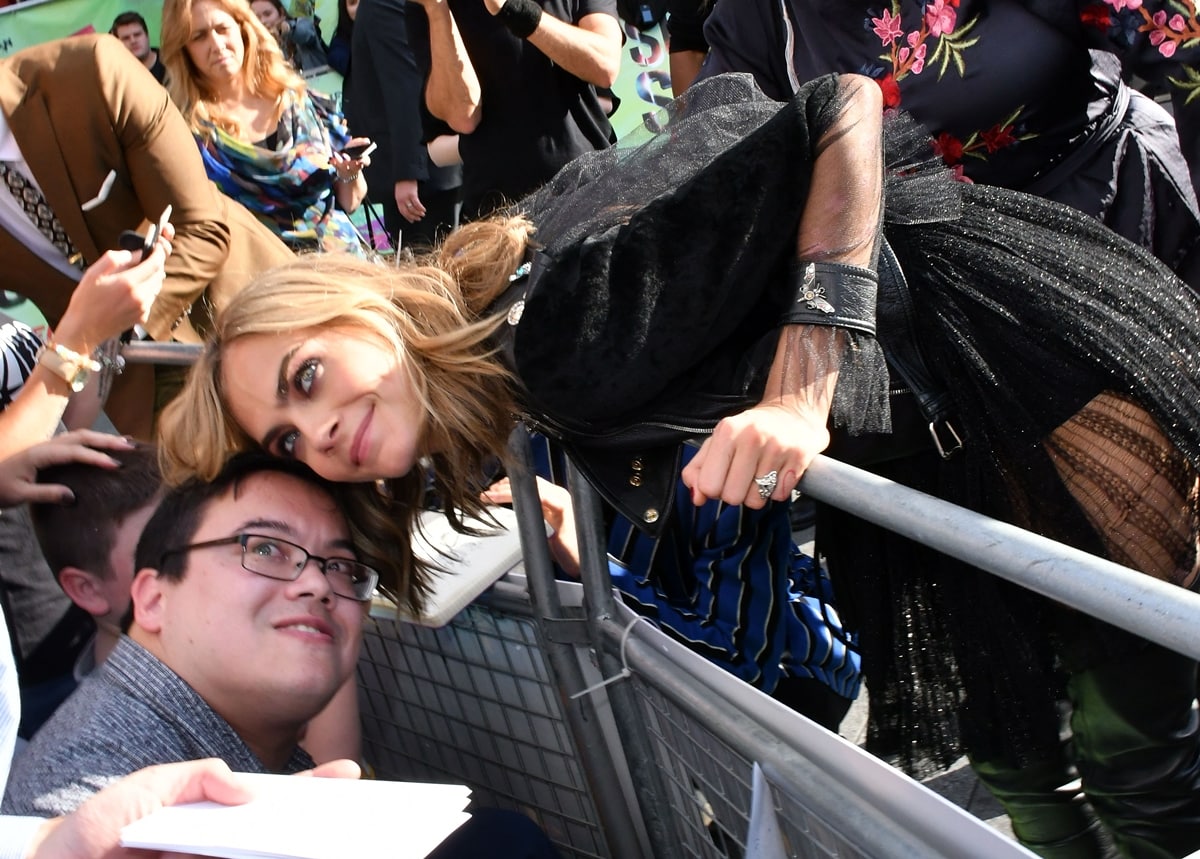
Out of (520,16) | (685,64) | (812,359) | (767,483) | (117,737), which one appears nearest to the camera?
(767,483)

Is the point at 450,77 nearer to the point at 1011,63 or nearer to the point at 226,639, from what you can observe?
the point at 1011,63

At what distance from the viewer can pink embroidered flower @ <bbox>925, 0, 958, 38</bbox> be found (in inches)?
72.3

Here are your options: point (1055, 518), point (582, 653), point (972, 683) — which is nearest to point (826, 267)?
point (1055, 518)

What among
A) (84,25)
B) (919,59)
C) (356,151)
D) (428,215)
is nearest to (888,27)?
(919,59)

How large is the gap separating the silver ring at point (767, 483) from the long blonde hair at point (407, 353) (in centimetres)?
52

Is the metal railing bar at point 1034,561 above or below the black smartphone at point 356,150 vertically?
above

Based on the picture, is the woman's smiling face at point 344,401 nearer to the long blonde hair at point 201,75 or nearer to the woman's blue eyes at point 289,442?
the woman's blue eyes at point 289,442

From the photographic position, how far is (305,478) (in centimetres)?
187

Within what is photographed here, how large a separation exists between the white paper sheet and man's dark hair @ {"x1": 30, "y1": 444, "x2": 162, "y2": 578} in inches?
40.2

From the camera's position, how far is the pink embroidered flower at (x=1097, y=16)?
5.87ft

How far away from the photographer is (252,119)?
364cm

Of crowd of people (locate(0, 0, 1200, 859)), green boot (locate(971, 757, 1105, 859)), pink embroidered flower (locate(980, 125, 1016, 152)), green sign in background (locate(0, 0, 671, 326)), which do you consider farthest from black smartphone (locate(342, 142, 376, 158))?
green boot (locate(971, 757, 1105, 859))

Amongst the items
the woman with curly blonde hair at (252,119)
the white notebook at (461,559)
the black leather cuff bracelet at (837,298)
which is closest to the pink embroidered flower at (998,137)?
the black leather cuff bracelet at (837,298)

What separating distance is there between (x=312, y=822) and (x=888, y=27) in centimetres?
149
